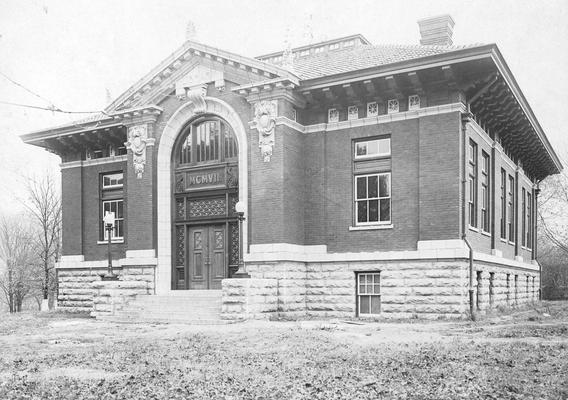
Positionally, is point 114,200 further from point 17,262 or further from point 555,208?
point 555,208

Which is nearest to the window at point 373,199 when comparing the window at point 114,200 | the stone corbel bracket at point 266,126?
the stone corbel bracket at point 266,126

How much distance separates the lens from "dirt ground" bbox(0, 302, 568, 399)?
841cm

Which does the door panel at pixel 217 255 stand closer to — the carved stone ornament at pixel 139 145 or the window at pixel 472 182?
the carved stone ornament at pixel 139 145

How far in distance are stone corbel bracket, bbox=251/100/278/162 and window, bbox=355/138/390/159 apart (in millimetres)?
2832

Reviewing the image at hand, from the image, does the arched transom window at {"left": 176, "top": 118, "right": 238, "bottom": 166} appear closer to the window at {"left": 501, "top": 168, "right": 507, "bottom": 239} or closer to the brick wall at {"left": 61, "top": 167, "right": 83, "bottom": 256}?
the brick wall at {"left": 61, "top": 167, "right": 83, "bottom": 256}

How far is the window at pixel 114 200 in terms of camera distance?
2669 cm

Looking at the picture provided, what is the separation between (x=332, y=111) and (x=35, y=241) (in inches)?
1457

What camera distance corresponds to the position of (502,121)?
24016 millimetres

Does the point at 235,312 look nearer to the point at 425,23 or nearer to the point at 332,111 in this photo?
the point at 332,111

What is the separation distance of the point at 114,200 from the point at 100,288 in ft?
20.1

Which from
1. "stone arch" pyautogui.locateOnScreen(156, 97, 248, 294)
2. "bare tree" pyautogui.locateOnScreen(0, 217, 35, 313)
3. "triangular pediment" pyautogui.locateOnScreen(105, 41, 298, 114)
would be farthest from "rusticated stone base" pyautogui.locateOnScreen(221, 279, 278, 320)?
"bare tree" pyautogui.locateOnScreen(0, 217, 35, 313)

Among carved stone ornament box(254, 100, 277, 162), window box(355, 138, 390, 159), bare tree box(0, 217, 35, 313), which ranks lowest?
bare tree box(0, 217, 35, 313)

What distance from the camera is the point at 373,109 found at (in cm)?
2069

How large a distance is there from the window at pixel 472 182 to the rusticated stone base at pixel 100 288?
435 inches
